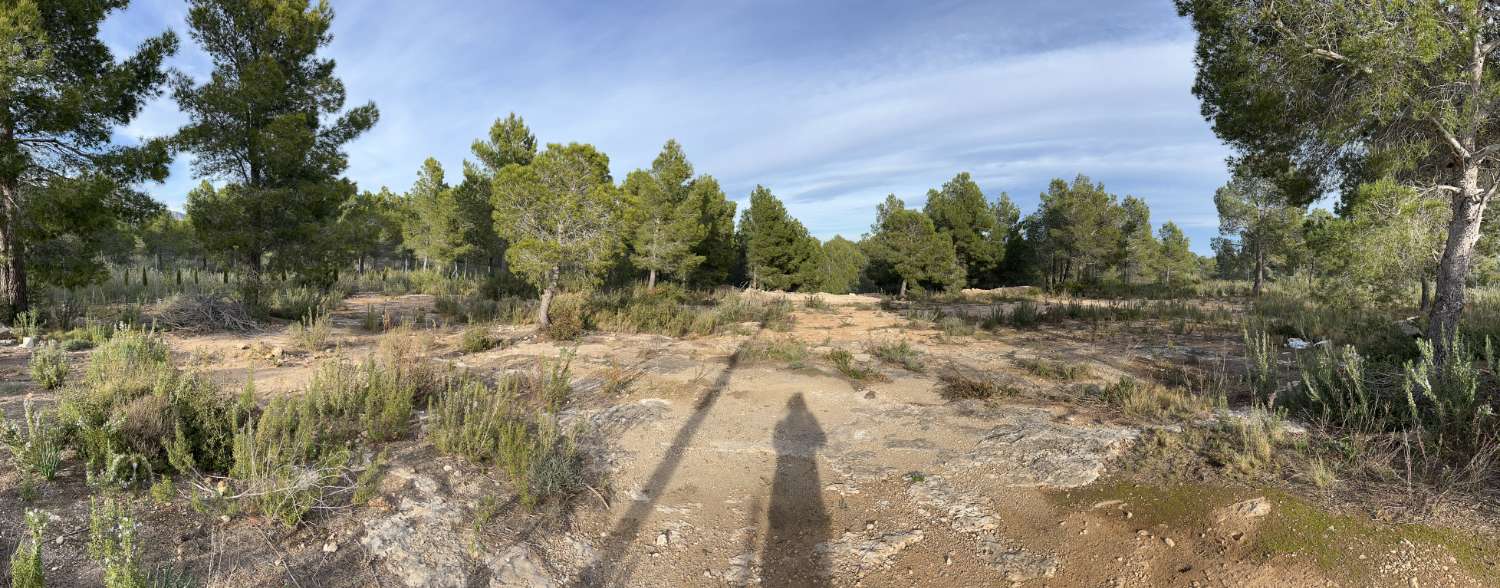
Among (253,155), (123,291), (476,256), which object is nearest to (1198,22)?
(253,155)

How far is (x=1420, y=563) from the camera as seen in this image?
2834 millimetres

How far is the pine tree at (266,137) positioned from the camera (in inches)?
458

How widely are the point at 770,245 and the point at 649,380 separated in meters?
29.1

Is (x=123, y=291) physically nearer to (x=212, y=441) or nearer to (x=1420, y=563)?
(x=212, y=441)

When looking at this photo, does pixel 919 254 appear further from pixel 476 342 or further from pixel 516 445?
pixel 516 445

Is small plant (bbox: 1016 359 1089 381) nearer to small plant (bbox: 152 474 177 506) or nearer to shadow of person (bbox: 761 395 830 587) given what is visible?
shadow of person (bbox: 761 395 830 587)

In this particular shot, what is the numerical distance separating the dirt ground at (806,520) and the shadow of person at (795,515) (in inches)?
0.6

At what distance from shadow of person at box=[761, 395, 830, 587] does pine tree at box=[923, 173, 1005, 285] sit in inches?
1354

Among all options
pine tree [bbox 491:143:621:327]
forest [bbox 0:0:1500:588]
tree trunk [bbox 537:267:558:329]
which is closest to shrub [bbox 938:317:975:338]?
forest [bbox 0:0:1500:588]

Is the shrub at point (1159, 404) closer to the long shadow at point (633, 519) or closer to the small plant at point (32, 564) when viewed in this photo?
the long shadow at point (633, 519)

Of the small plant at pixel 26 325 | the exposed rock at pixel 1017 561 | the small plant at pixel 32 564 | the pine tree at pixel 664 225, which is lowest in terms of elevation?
the exposed rock at pixel 1017 561

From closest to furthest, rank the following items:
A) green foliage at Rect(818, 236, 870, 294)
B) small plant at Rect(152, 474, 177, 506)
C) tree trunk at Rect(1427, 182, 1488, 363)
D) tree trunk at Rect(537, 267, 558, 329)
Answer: small plant at Rect(152, 474, 177, 506)
tree trunk at Rect(1427, 182, 1488, 363)
tree trunk at Rect(537, 267, 558, 329)
green foliage at Rect(818, 236, 870, 294)

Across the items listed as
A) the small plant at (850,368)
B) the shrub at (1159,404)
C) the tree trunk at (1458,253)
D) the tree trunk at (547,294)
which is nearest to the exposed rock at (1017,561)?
the shrub at (1159,404)

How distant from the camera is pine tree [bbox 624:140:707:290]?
24.0 metres
